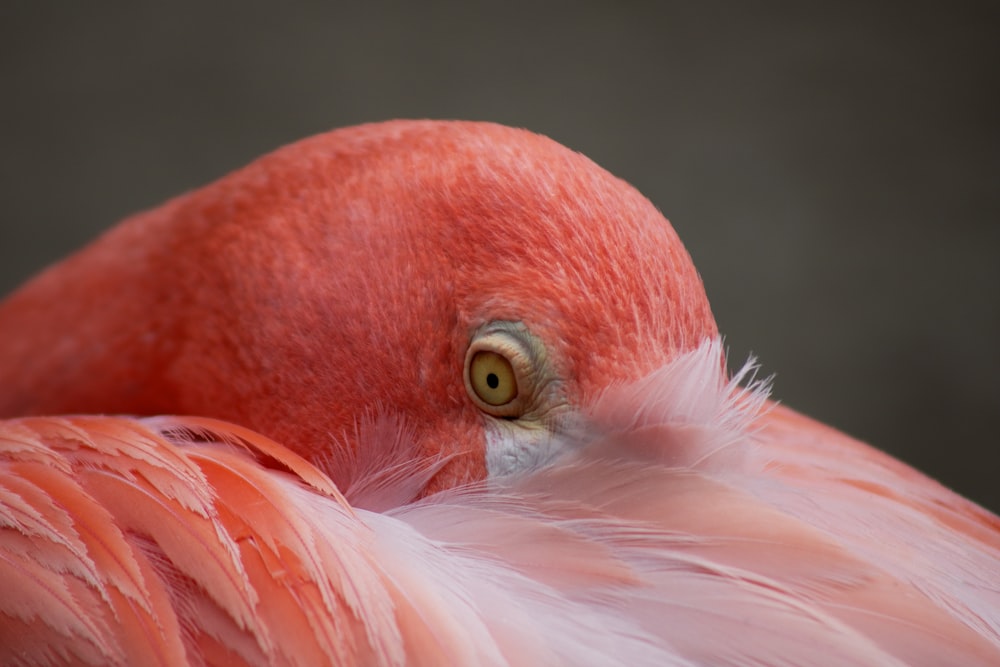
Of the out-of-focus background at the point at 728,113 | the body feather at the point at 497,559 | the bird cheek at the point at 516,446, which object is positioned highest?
the out-of-focus background at the point at 728,113

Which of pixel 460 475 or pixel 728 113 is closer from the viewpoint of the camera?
pixel 460 475

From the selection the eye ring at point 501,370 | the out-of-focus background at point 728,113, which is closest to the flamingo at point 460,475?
the eye ring at point 501,370

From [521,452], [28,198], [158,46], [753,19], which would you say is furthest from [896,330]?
[28,198]

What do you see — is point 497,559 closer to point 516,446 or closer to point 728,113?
point 516,446

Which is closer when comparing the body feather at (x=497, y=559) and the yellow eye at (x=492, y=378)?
the body feather at (x=497, y=559)

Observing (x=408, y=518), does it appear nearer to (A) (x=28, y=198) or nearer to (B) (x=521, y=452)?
(B) (x=521, y=452)

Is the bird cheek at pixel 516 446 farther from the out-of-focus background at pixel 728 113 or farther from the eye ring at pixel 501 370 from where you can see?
the out-of-focus background at pixel 728 113

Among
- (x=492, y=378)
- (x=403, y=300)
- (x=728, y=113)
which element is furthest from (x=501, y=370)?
(x=728, y=113)

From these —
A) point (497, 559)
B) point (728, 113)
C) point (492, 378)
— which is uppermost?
point (728, 113)
